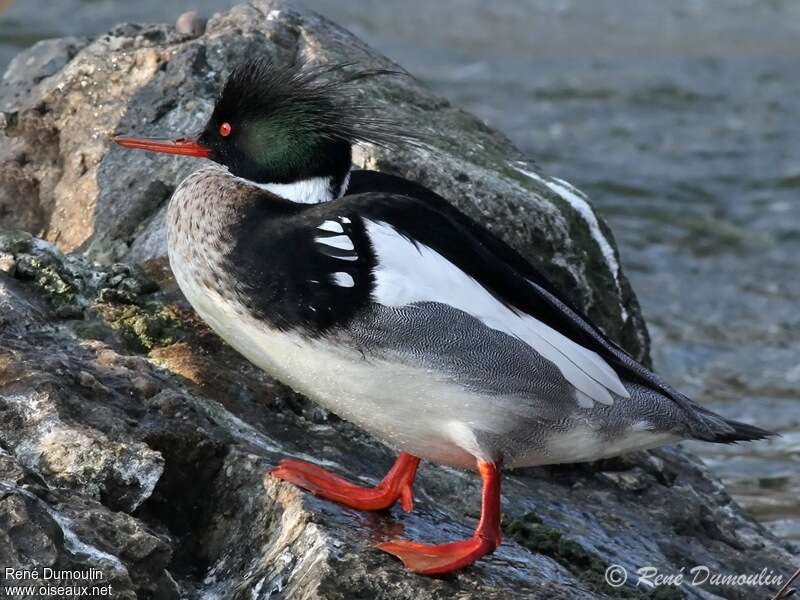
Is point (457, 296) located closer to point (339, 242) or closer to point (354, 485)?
point (339, 242)

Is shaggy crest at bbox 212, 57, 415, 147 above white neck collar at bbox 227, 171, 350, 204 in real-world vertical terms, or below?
above

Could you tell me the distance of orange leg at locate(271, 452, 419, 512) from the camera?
4.58 metres

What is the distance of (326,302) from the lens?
4.43m

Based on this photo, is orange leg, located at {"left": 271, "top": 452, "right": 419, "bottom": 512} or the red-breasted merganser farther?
orange leg, located at {"left": 271, "top": 452, "right": 419, "bottom": 512}

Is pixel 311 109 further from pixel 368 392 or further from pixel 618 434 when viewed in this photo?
pixel 618 434

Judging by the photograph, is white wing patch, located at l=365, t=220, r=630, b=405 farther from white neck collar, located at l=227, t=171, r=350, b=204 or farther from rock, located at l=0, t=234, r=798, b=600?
rock, located at l=0, t=234, r=798, b=600

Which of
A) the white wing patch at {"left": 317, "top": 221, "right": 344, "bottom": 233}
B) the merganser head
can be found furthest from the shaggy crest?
the white wing patch at {"left": 317, "top": 221, "right": 344, "bottom": 233}

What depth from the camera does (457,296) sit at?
4.54 m

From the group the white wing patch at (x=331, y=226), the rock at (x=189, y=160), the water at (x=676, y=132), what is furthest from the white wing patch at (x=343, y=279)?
the water at (x=676, y=132)

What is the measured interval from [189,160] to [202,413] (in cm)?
177

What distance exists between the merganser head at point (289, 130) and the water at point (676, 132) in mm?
3699

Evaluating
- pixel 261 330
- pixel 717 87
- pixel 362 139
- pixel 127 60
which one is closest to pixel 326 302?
pixel 261 330

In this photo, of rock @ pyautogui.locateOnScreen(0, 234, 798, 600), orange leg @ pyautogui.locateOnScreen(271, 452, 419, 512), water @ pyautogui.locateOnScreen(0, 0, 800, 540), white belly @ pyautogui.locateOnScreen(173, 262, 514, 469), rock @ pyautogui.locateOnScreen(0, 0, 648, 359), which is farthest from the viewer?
water @ pyautogui.locateOnScreen(0, 0, 800, 540)

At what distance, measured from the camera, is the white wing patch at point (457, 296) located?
4492 mm
